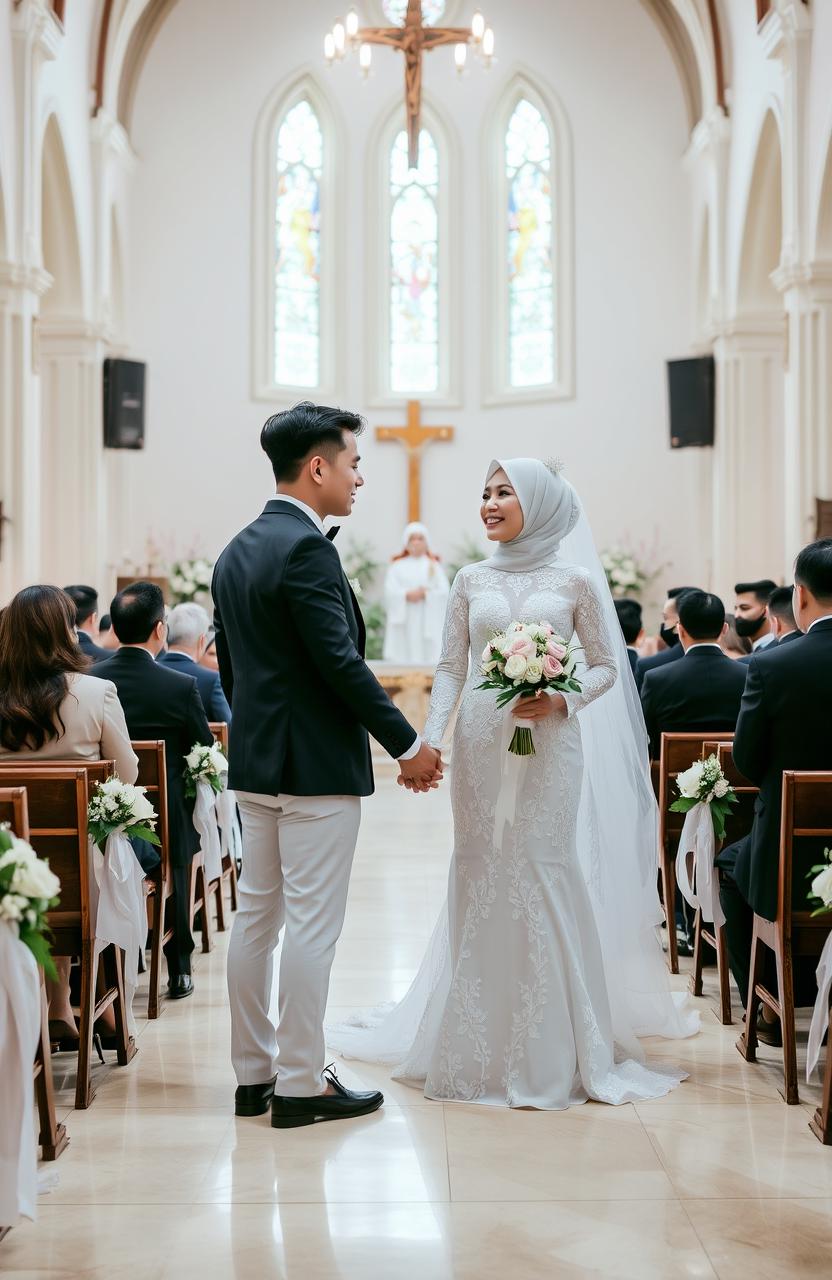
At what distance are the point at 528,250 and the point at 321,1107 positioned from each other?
13.9m

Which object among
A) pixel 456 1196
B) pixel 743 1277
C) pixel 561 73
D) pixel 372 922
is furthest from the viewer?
pixel 561 73

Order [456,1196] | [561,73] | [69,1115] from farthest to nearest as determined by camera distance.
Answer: [561,73], [69,1115], [456,1196]

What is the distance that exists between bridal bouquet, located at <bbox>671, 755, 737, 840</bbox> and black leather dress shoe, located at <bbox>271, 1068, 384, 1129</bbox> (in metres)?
1.58

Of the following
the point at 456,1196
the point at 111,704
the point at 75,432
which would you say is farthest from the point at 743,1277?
the point at 75,432

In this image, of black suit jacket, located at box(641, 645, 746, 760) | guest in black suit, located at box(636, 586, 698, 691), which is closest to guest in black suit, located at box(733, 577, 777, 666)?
guest in black suit, located at box(636, 586, 698, 691)

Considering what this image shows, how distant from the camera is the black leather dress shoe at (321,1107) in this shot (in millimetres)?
3686

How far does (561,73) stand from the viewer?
15.7 m

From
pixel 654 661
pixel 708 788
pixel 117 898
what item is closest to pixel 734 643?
pixel 654 661

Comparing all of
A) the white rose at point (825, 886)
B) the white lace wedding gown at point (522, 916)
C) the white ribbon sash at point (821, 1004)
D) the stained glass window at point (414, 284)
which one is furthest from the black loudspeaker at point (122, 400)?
the white rose at point (825, 886)

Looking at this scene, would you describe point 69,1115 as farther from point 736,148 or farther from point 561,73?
point 561,73

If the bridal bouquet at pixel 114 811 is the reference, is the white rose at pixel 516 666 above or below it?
above

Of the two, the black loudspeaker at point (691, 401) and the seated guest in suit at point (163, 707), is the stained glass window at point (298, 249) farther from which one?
the seated guest in suit at point (163, 707)

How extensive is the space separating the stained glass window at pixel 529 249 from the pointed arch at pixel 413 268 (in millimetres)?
693

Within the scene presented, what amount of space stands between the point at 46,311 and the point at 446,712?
10.8 meters
